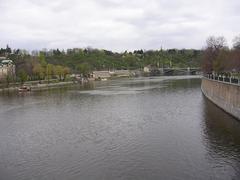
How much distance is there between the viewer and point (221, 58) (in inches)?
2199

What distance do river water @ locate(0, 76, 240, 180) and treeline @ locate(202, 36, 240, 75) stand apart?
1281 centimetres

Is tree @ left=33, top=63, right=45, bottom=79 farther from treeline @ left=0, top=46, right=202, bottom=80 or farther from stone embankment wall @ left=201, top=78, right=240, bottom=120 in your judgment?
stone embankment wall @ left=201, top=78, right=240, bottom=120

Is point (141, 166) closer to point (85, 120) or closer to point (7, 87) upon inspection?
point (85, 120)

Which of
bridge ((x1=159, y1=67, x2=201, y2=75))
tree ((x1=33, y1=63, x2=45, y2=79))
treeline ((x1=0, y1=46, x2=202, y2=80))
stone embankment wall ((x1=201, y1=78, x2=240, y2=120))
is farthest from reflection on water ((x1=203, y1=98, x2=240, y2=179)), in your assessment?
bridge ((x1=159, y1=67, x2=201, y2=75))

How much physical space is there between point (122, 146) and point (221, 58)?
3778 cm

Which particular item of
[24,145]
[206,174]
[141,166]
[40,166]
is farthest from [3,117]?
[206,174]

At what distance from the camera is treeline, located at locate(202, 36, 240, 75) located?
4754 cm

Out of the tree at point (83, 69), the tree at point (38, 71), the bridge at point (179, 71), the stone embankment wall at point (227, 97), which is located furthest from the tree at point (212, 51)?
the bridge at point (179, 71)

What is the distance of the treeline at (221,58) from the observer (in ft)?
156

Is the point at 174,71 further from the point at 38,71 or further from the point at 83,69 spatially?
the point at 38,71

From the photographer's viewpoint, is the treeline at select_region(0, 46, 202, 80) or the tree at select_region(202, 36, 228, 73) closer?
the tree at select_region(202, 36, 228, 73)

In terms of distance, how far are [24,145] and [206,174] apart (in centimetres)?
1334

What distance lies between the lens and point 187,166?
61.0 ft

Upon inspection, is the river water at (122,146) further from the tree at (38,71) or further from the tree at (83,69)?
the tree at (83,69)
